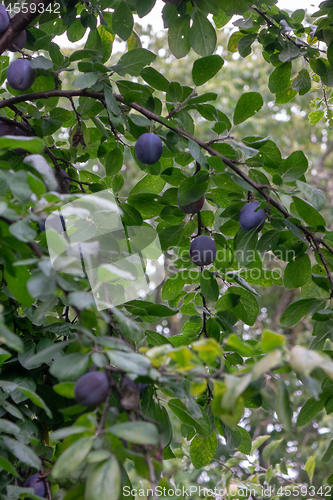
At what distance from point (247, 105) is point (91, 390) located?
62 cm

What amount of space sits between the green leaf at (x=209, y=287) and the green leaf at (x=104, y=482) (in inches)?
19.2

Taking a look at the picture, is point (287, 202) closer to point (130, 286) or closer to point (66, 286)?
point (130, 286)

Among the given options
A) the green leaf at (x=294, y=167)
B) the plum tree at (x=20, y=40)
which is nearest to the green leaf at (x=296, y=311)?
the green leaf at (x=294, y=167)

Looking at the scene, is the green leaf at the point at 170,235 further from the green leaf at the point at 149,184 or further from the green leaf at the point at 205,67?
the green leaf at the point at 205,67

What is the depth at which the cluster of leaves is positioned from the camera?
45cm

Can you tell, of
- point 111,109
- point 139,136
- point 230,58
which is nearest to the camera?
point 111,109

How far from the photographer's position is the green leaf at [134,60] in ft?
2.63

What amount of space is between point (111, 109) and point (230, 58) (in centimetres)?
493

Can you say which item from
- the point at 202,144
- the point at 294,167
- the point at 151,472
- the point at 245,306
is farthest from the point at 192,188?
the point at 151,472

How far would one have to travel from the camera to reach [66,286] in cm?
46

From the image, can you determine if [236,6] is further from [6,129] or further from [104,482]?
[104,482]

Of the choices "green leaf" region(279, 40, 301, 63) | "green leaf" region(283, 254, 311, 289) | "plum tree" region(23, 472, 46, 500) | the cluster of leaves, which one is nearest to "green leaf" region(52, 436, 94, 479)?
the cluster of leaves

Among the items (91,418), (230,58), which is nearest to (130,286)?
(91,418)

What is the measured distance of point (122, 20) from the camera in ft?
2.96
